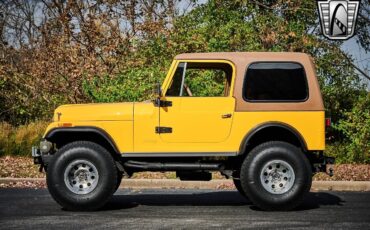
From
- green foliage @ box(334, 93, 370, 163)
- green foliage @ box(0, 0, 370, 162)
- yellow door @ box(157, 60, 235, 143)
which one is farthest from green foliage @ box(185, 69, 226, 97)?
yellow door @ box(157, 60, 235, 143)

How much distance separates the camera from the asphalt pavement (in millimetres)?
8312

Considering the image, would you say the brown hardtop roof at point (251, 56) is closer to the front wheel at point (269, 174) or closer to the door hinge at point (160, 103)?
the door hinge at point (160, 103)

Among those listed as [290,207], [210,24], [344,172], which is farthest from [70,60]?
[290,207]

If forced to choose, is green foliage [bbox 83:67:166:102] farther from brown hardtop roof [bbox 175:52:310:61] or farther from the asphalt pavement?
brown hardtop roof [bbox 175:52:310:61]

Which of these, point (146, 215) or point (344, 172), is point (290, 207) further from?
point (344, 172)

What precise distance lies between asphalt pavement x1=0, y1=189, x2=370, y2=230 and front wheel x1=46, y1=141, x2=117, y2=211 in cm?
19

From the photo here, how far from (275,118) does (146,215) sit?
2.26m

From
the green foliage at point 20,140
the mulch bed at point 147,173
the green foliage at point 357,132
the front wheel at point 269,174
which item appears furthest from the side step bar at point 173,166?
the green foliage at point 20,140

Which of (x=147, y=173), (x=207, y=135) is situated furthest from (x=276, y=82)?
(x=147, y=173)

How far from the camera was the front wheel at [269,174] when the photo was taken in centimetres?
955

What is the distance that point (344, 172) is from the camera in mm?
14547

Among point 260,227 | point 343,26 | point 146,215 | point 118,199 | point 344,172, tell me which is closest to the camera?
point 260,227

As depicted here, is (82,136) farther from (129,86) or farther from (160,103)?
(129,86)

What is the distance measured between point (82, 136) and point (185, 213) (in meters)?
1.97
